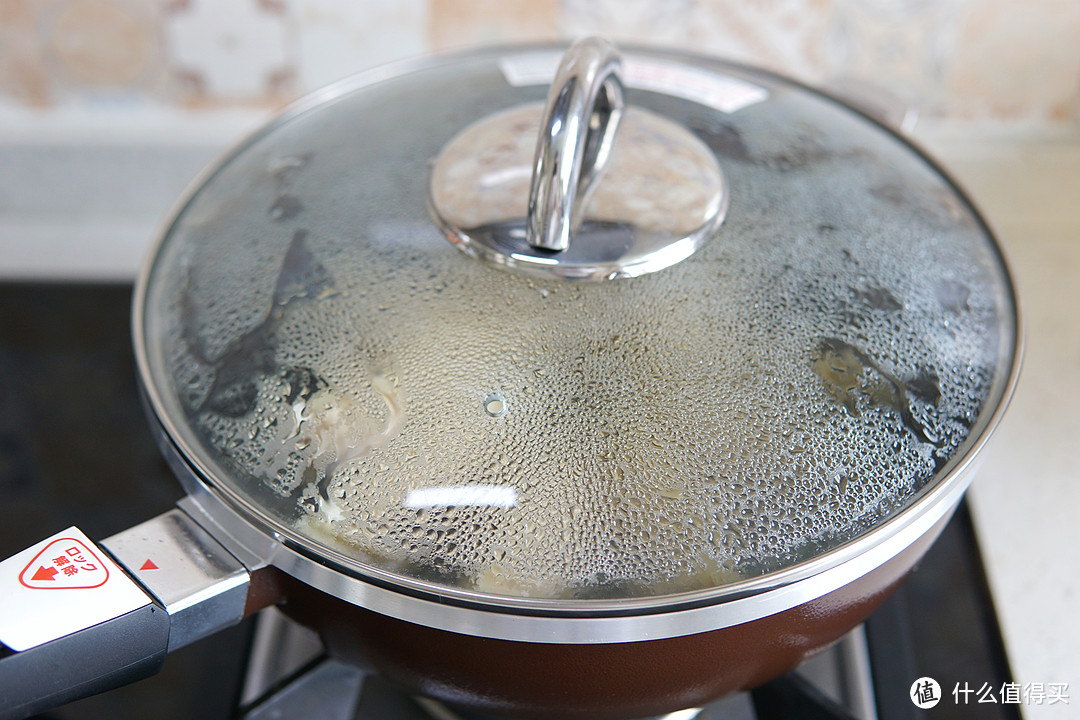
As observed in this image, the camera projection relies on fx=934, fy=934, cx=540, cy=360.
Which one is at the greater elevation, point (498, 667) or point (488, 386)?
point (488, 386)

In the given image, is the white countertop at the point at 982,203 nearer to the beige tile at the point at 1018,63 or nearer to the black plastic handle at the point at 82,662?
the beige tile at the point at 1018,63

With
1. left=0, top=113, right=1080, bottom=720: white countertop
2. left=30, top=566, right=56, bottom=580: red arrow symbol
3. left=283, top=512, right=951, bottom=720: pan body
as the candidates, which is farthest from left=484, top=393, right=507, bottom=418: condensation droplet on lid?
left=0, top=113, right=1080, bottom=720: white countertop

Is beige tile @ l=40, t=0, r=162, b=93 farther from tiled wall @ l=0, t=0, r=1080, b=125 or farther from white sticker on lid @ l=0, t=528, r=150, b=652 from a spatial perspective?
white sticker on lid @ l=0, t=528, r=150, b=652


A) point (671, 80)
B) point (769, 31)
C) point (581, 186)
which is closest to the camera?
point (581, 186)

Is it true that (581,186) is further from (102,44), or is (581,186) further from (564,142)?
(102,44)

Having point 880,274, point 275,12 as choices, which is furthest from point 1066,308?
point 275,12

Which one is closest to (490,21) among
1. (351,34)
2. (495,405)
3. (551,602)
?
(351,34)

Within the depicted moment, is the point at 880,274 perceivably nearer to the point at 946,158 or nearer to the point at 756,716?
the point at 756,716
